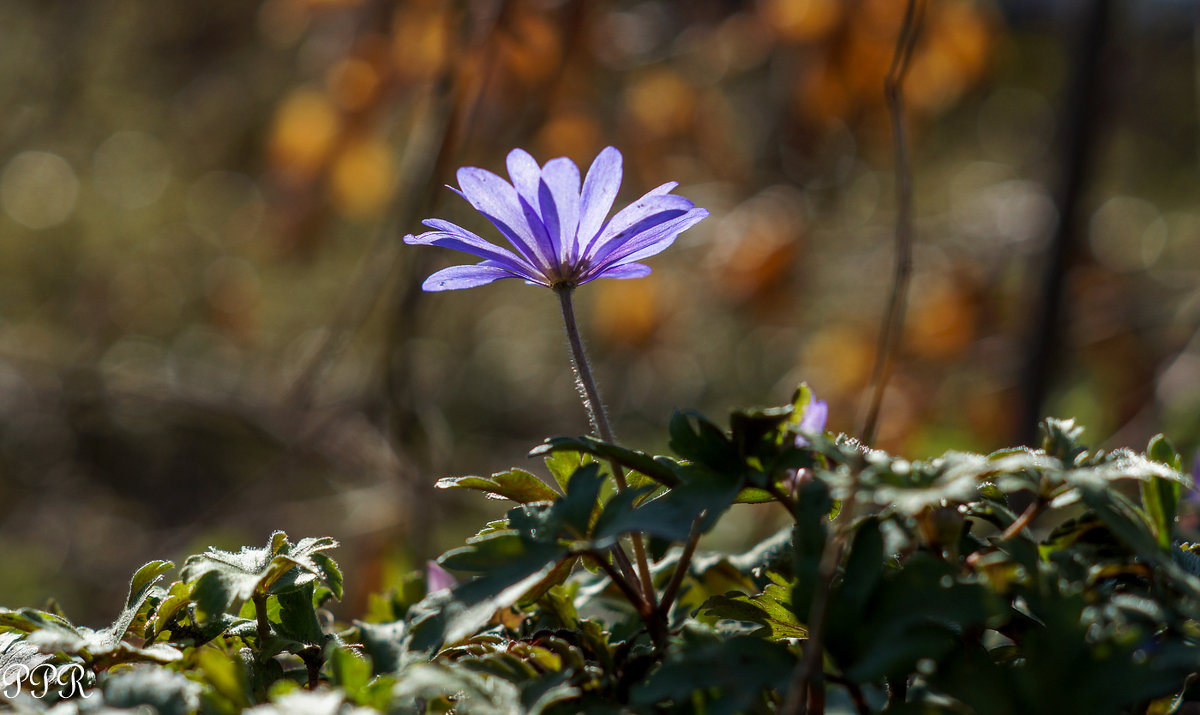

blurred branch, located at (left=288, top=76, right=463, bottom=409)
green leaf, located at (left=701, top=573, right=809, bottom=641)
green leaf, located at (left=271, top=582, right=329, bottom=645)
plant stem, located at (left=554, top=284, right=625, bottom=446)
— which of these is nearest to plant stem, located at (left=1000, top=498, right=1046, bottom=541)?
green leaf, located at (left=701, top=573, right=809, bottom=641)

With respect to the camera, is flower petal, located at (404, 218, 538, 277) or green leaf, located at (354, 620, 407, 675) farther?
flower petal, located at (404, 218, 538, 277)

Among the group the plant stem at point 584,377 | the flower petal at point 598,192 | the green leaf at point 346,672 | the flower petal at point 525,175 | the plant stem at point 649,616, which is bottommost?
the green leaf at point 346,672

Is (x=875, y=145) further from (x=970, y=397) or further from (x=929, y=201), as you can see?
(x=929, y=201)

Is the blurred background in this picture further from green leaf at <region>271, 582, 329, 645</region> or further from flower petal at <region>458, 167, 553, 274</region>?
green leaf at <region>271, 582, 329, 645</region>

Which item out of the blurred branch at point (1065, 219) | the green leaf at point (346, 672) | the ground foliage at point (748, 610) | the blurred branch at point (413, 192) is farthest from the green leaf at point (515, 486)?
the blurred branch at point (1065, 219)

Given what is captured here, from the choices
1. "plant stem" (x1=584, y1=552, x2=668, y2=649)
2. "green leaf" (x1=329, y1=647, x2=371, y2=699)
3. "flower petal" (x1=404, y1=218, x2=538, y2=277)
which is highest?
"flower petal" (x1=404, y1=218, x2=538, y2=277)

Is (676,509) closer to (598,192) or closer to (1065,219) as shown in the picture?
(598,192)

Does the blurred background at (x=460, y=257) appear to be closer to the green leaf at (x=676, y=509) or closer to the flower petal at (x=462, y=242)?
the flower petal at (x=462, y=242)

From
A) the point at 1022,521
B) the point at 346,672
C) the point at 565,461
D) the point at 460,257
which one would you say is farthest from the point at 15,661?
the point at 460,257
